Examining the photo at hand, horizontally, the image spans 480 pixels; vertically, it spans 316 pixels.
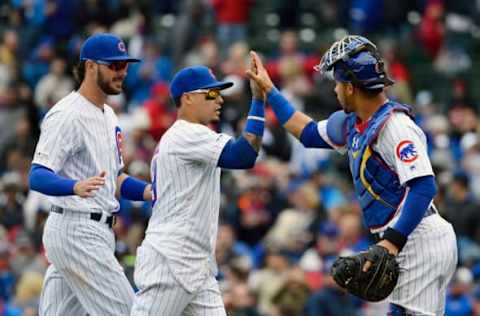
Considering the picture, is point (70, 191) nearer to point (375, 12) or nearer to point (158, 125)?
point (158, 125)

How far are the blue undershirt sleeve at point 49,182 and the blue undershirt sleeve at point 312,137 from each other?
1454 millimetres

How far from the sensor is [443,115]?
16531 mm

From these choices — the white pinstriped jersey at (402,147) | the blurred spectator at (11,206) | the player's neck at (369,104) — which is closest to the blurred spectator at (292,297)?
the blurred spectator at (11,206)

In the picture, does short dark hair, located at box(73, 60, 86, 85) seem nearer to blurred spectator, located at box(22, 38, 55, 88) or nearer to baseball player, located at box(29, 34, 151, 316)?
baseball player, located at box(29, 34, 151, 316)

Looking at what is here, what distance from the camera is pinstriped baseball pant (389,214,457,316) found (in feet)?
26.4

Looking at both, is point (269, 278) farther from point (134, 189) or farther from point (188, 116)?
point (188, 116)

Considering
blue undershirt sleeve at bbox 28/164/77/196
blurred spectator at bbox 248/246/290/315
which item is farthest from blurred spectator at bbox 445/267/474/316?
blue undershirt sleeve at bbox 28/164/77/196

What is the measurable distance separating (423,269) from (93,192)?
77.8 inches

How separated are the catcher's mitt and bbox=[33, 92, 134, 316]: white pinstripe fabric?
5.11ft

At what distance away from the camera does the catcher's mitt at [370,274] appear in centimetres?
779

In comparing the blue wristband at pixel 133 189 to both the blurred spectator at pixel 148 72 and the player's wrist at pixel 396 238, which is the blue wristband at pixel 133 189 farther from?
the blurred spectator at pixel 148 72

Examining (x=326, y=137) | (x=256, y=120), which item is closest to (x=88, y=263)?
(x=256, y=120)

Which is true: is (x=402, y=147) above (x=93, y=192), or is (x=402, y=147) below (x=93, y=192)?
above

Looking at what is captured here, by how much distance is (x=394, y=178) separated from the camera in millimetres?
8039
